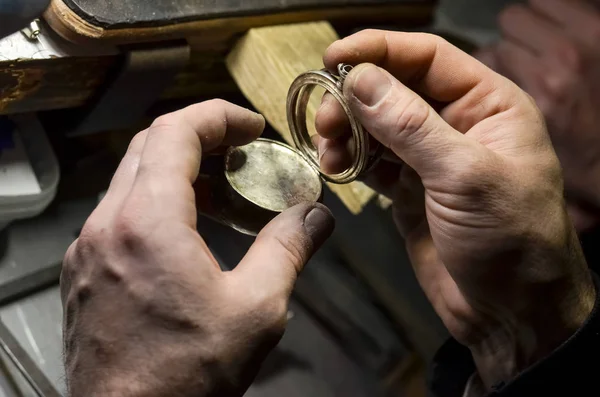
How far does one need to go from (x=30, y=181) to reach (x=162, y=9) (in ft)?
1.14

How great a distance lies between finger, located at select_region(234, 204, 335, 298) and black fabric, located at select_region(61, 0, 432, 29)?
15.3 inches

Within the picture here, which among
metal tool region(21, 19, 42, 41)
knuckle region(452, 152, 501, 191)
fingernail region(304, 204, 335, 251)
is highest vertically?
metal tool region(21, 19, 42, 41)

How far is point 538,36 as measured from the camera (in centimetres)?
125

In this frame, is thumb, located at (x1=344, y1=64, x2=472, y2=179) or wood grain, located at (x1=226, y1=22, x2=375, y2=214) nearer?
thumb, located at (x1=344, y1=64, x2=472, y2=179)

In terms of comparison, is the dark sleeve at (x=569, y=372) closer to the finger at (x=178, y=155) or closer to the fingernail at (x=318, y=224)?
the fingernail at (x=318, y=224)

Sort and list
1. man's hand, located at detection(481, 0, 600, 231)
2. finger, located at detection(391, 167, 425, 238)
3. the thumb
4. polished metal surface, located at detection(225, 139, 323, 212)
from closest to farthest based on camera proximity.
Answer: the thumb → polished metal surface, located at detection(225, 139, 323, 212) → finger, located at detection(391, 167, 425, 238) → man's hand, located at detection(481, 0, 600, 231)

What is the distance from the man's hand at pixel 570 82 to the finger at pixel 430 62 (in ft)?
1.30

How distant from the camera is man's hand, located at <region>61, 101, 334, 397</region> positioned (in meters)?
0.59

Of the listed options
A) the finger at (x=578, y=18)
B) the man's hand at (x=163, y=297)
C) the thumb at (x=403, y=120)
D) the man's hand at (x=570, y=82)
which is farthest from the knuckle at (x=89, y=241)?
the finger at (x=578, y=18)

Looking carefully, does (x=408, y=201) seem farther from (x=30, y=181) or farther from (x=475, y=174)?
(x=30, y=181)

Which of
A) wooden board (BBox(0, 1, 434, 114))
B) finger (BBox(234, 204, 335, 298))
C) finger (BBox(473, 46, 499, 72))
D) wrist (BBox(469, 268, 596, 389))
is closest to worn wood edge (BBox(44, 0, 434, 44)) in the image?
wooden board (BBox(0, 1, 434, 114))

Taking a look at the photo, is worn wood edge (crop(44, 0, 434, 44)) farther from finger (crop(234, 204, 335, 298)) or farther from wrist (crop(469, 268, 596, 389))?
wrist (crop(469, 268, 596, 389))

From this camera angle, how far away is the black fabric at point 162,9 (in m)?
0.86

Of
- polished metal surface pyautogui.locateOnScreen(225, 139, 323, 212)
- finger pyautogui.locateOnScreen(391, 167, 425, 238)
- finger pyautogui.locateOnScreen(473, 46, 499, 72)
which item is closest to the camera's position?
polished metal surface pyautogui.locateOnScreen(225, 139, 323, 212)
